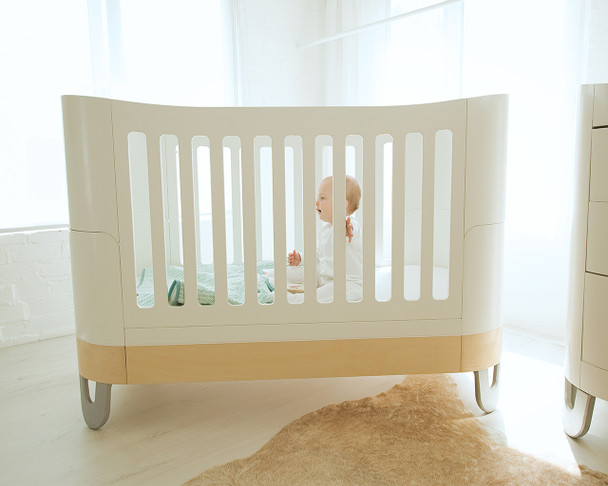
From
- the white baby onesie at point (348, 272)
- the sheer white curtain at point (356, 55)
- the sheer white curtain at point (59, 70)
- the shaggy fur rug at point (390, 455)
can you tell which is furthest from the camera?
the sheer white curtain at point (356, 55)

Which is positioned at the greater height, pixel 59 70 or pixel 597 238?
pixel 59 70

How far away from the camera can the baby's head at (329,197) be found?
148 centimetres

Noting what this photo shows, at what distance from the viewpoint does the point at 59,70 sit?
2109 mm

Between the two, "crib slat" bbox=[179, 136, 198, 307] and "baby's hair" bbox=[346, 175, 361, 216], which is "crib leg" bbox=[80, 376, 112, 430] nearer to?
"crib slat" bbox=[179, 136, 198, 307]

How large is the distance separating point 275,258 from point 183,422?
0.50 m

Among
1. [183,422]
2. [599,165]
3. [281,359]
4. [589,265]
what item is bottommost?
[183,422]

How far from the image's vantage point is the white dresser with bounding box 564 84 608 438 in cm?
115

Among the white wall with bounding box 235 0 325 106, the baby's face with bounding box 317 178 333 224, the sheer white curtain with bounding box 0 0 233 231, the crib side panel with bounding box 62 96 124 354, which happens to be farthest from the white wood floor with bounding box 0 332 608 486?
the white wall with bounding box 235 0 325 106

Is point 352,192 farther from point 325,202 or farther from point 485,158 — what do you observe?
point 485,158

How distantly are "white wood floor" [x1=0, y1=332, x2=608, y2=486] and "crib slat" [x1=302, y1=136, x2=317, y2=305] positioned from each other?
37 cm

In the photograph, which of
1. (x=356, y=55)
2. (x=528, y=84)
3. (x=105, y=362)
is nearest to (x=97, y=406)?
(x=105, y=362)

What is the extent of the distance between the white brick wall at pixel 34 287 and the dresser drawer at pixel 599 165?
1865 mm

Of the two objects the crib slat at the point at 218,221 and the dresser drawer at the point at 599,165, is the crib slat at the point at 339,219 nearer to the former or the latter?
the crib slat at the point at 218,221

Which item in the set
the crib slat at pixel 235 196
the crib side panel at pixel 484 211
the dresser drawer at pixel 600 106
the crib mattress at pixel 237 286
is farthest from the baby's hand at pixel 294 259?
the dresser drawer at pixel 600 106
